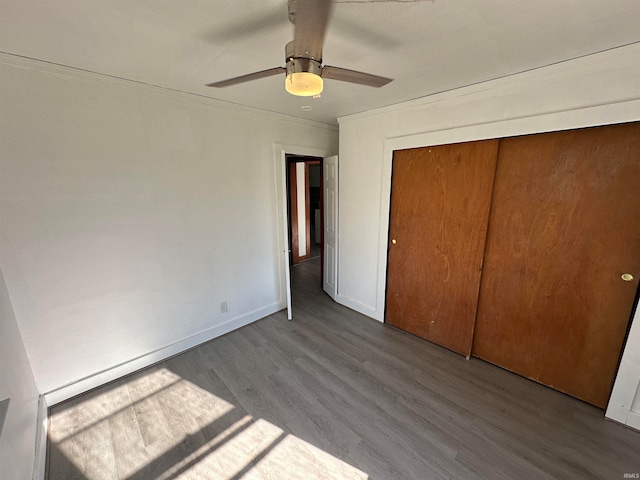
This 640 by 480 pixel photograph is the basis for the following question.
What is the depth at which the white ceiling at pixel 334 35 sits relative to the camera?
44.5 inches

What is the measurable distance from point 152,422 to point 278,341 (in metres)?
1.16

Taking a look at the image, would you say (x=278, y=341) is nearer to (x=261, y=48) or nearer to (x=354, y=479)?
(x=354, y=479)

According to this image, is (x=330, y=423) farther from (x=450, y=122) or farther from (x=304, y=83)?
(x=450, y=122)

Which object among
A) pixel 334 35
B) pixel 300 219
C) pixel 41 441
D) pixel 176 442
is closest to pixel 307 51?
pixel 334 35

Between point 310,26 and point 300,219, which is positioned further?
point 300,219

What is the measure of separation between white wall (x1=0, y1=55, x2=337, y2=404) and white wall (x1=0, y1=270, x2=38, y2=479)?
0.17 metres

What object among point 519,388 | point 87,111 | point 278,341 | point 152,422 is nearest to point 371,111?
point 87,111

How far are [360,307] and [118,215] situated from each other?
2599 millimetres

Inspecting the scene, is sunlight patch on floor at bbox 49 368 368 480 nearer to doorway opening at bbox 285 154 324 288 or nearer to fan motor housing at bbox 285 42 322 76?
fan motor housing at bbox 285 42 322 76

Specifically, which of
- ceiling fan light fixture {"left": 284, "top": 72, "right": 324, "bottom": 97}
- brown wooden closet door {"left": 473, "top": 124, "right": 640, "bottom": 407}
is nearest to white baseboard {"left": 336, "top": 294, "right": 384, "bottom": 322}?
brown wooden closet door {"left": 473, "top": 124, "right": 640, "bottom": 407}

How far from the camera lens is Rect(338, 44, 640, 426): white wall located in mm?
1587

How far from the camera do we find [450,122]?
2.25 meters

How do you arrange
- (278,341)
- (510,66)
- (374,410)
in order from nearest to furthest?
(510,66)
(374,410)
(278,341)

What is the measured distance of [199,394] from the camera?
2037 mm
